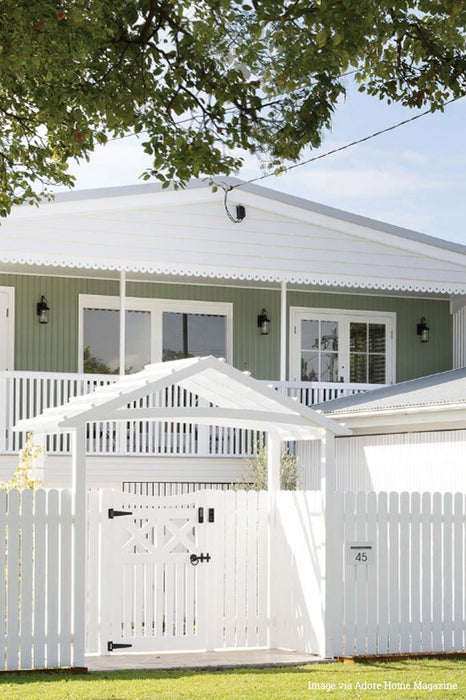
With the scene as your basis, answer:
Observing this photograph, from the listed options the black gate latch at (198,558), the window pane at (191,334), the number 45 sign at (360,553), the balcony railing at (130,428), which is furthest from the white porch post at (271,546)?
the window pane at (191,334)

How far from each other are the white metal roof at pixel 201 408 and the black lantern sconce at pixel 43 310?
8.50 m

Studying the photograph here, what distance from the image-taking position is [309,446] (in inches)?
787

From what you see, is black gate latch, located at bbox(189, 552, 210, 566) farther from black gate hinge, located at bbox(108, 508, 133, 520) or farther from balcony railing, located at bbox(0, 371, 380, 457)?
balcony railing, located at bbox(0, 371, 380, 457)

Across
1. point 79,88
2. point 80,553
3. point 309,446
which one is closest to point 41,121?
point 79,88

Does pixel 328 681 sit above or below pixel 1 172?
below

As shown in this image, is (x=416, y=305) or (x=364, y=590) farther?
(x=416, y=305)

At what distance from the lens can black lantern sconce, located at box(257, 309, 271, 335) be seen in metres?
22.4

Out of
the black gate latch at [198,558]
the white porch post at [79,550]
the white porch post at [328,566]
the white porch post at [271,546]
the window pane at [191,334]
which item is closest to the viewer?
the white porch post at [79,550]

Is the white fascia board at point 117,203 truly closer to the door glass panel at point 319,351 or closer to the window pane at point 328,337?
the door glass panel at point 319,351

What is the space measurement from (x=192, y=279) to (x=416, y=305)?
4425mm

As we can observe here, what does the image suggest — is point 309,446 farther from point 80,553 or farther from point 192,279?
point 80,553

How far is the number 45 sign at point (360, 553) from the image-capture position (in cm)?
1205

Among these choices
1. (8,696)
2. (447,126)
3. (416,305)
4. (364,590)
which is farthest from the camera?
(447,126)

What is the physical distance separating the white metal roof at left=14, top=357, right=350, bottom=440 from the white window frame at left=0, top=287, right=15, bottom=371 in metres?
8.42
